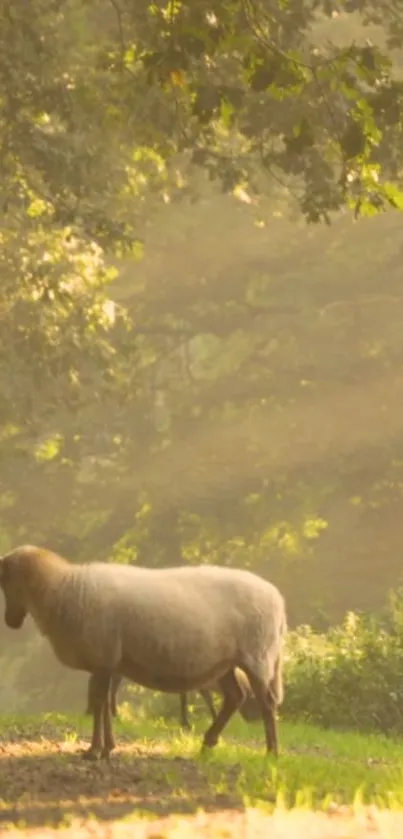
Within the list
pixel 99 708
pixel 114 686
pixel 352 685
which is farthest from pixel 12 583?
pixel 352 685

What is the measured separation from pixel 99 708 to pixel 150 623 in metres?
0.80

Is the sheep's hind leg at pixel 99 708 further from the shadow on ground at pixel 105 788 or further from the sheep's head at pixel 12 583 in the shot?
the sheep's head at pixel 12 583

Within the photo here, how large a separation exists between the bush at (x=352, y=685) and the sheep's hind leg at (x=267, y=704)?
7.29 meters

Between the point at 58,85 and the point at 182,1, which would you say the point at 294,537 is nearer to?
the point at 58,85

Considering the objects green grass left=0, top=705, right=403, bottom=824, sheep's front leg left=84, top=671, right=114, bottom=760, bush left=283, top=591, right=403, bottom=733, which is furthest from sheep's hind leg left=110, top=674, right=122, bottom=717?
bush left=283, top=591, right=403, bottom=733

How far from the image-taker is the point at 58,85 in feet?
46.9

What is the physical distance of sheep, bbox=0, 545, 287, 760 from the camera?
9312 millimetres

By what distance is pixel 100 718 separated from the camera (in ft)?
31.3

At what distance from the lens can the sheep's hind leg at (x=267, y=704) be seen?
31.8ft

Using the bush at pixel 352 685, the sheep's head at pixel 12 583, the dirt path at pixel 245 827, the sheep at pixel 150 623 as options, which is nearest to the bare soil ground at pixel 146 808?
the dirt path at pixel 245 827

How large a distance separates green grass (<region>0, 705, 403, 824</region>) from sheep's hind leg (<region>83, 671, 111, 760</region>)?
0.15 m

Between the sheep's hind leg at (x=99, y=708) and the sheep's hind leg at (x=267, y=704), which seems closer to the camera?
the sheep's hind leg at (x=99, y=708)

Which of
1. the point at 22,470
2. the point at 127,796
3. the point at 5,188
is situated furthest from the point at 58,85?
the point at 22,470

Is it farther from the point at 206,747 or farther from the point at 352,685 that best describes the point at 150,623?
the point at 352,685
